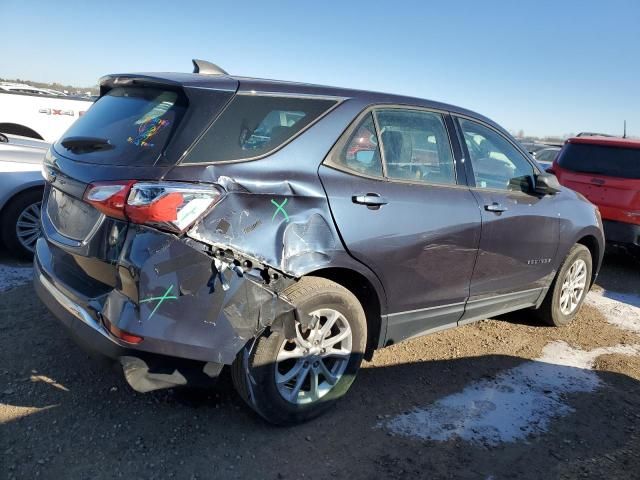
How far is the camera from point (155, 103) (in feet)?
9.11

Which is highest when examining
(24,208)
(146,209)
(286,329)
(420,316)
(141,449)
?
(146,209)

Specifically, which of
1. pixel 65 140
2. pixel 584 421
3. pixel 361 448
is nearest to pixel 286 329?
pixel 361 448

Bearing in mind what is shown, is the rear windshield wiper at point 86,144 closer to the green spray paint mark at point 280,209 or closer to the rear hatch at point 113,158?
the rear hatch at point 113,158

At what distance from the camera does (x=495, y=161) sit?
4.00m

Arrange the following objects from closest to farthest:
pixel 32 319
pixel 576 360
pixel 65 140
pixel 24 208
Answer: pixel 65 140, pixel 32 319, pixel 576 360, pixel 24 208

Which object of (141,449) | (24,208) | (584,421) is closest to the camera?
(141,449)

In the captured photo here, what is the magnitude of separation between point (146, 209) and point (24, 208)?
356 cm

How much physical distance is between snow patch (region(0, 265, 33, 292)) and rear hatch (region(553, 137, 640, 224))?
22.3ft

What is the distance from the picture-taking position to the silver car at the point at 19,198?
16.7 feet

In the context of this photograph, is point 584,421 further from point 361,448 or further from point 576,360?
point 361,448

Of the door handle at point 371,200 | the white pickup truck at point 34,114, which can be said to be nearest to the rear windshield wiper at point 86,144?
the door handle at point 371,200

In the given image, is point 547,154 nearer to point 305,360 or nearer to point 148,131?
point 305,360

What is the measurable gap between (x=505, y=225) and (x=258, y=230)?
82.4 inches

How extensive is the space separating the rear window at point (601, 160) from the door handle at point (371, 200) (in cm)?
534
